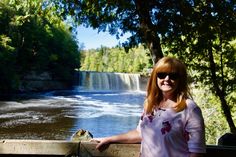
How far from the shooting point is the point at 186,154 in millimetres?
2494

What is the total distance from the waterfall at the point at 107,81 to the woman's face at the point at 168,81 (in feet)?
195

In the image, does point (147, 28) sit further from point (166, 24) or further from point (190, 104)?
point (190, 104)

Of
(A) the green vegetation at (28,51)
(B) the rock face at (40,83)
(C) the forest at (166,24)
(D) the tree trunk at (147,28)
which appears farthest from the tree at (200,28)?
(B) the rock face at (40,83)

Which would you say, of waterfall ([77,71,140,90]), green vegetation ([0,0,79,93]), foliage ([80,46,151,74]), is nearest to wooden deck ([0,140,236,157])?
green vegetation ([0,0,79,93])

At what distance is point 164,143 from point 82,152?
1.00 metres

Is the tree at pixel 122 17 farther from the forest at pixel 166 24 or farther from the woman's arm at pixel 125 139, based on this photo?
the woman's arm at pixel 125 139

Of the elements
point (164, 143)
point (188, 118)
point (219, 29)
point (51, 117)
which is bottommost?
point (51, 117)

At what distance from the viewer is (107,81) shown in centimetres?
6488

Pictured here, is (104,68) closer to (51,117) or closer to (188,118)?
(51,117)

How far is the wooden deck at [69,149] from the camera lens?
322 centimetres

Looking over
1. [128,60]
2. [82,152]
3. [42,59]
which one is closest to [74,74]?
[42,59]

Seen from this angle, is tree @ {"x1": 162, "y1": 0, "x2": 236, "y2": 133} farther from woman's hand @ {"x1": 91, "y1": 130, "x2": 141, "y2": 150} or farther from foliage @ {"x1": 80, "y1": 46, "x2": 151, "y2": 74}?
foliage @ {"x1": 80, "y1": 46, "x2": 151, "y2": 74}

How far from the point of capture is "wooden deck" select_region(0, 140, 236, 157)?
10.6 ft

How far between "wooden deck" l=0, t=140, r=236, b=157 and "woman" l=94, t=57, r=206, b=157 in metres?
0.49
